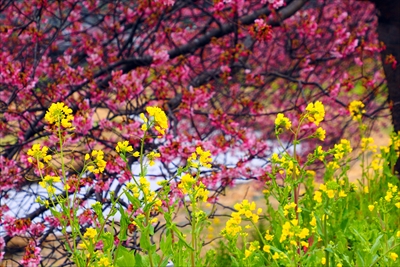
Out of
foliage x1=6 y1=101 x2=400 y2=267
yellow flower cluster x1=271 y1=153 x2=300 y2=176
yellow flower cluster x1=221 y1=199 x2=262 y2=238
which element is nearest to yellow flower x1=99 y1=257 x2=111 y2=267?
foliage x1=6 y1=101 x2=400 y2=267

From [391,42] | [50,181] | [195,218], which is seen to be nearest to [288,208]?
[195,218]

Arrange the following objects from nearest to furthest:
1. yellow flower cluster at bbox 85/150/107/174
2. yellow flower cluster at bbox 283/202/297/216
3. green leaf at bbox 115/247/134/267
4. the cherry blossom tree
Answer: yellow flower cluster at bbox 85/150/107/174 → green leaf at bbox 115/247/134/267 → yellow flower cluster at bbox 283/202/297/216 → the cherry blossom tree

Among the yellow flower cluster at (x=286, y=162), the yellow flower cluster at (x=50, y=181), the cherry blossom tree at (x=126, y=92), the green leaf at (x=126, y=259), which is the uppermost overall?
the cherry blossom tree at (x=126, y=92)

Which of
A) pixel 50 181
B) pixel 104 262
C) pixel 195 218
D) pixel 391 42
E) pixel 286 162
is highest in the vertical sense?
pixel 391 42

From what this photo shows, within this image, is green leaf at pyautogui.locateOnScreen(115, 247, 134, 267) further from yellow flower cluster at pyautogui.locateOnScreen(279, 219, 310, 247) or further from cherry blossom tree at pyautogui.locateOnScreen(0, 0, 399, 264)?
cherry blossom tree at pyautogui.locateOnScreen(0, 0, 399, 264)

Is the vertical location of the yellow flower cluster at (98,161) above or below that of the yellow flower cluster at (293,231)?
above

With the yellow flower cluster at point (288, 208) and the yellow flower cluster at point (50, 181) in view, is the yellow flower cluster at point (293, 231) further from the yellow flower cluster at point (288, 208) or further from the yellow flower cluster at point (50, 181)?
the yellow flower cluster at point (50, 181)

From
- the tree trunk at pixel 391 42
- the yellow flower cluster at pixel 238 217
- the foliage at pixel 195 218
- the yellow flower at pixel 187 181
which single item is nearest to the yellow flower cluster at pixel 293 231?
the foliage at pixel 195 218

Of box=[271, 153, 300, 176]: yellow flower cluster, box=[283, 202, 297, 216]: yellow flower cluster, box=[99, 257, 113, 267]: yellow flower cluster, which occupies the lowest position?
box=[99, 257, 113, 267]: yellow flower cluster

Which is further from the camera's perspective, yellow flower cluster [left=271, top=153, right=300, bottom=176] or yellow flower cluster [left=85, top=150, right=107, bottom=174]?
yellow flower cluster [left=271, top=153, right=300, bottom=176]

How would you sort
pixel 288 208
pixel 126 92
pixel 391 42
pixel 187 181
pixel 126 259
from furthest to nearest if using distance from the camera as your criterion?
1. pixel 391 42
2. pixel 126 92
3. pixel 288 208
4. pixel 126 259
5. pixel 187 181

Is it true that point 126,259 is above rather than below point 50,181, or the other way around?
below

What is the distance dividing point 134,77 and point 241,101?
0.89 metres

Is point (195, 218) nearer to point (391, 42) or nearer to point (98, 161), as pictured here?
point (98, 161)
